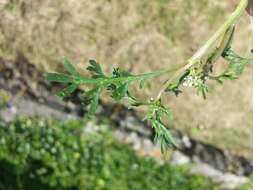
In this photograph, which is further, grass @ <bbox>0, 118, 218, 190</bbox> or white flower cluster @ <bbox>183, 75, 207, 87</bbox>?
grass @ <bbox>0, 118, 218, 190</bbox>

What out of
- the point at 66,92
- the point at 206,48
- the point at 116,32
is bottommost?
the point at 66,92

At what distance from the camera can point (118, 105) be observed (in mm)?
4598

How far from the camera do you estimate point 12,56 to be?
449 cm

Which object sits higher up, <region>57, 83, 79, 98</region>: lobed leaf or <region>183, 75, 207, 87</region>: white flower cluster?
<region>183, 75, 207, 87</region>: white flower cluster

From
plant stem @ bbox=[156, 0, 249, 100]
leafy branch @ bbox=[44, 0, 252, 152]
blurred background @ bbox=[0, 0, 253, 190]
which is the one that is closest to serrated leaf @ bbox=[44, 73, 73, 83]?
leafy branch @ bbox=[44, 0, 252, 152]

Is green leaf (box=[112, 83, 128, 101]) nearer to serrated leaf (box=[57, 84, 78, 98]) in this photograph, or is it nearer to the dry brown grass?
serrated leaf (box=[57, 84, 78, 98])

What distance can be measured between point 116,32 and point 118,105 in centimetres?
55

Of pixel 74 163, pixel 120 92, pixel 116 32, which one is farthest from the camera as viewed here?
pixel 74 163

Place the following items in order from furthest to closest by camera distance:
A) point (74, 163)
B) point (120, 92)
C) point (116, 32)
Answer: point (74, 163) → point (116, 32) → point (120, 92)

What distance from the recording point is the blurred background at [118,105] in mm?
4418

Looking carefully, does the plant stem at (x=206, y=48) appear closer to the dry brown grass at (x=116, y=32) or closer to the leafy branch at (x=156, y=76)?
the leafy branch at (x=156, y=76)

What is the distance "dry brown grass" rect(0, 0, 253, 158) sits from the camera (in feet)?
14.3

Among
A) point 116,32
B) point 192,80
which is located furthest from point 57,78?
point 116,32

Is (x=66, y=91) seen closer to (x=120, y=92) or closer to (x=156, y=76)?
(x=120, y=92)
